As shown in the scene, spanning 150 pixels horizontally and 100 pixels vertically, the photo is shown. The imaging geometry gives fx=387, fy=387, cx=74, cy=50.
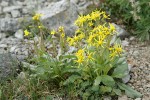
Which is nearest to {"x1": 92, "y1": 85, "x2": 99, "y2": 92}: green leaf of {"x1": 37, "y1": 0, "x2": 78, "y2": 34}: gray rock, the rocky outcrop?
the rocky outcrop

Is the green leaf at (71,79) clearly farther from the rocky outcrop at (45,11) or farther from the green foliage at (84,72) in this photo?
the rocky outcrop at (45,11)

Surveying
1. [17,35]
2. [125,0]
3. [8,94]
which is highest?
[125,0]

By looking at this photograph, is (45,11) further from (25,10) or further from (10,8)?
(10,8)

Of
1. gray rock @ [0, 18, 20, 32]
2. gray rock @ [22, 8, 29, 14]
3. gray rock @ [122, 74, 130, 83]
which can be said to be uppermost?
gray rock @ [22, 8, 29, 14]

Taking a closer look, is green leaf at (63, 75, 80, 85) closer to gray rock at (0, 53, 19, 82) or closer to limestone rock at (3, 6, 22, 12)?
gray rock at (0, 53, 19, 82)

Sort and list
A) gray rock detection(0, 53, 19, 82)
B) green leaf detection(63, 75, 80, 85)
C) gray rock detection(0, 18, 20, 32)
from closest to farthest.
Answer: green leaf detection(63, 75, 80, 85) < gray rock detection(0, 53, 19, 82) < gray rock detection(0, 18, 20, 32)

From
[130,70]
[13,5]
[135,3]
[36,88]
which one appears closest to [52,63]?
[36,88]

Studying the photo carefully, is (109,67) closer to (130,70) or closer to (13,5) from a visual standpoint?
(130,70)
